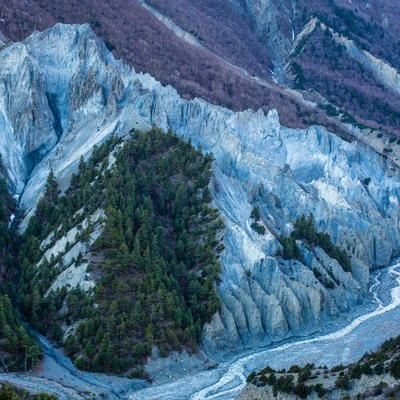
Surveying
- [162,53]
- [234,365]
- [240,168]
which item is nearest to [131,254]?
[234,365]

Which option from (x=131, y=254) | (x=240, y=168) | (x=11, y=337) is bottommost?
(x=11, y=337)

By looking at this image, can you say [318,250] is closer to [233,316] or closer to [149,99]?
[233,316]

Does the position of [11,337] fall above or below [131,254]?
below

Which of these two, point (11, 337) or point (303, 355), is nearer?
point (11, 337)

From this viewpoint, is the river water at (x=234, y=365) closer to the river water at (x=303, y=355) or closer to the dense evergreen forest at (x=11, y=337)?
the river water at (x=303, y=355)

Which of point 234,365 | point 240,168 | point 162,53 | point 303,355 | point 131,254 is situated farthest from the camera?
point 162,53

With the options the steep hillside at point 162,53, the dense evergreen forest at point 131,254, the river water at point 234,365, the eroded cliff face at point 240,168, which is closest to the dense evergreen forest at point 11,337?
the river water at point 234,365

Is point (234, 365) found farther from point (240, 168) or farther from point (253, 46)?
point (253, 46)
